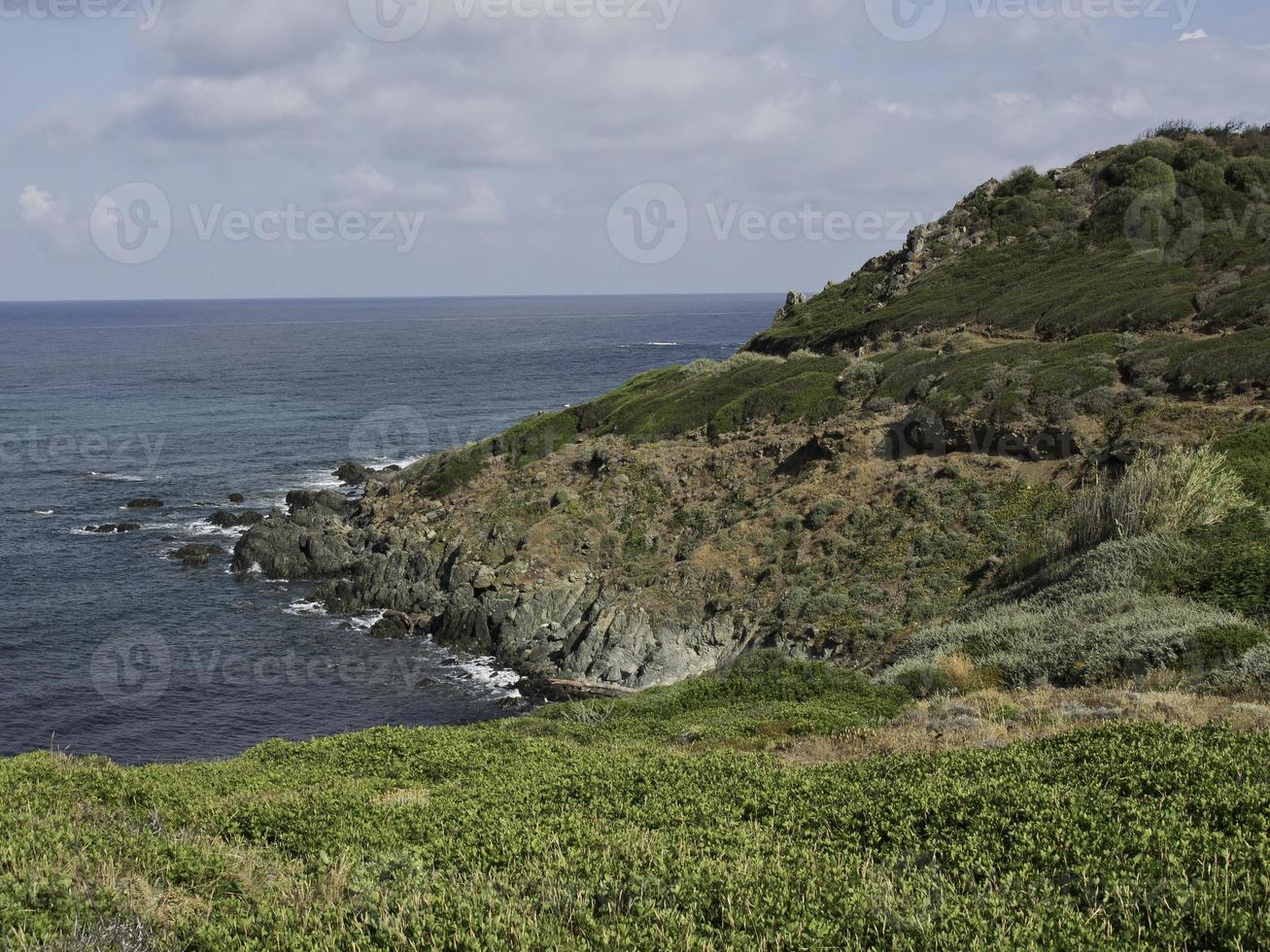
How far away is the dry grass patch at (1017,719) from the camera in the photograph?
36.1 feet

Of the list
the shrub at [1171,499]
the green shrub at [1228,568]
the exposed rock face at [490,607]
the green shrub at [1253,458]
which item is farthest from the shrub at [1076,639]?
the exposed rock face at [490,607]

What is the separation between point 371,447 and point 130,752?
47.9 m

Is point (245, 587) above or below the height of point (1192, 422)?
below

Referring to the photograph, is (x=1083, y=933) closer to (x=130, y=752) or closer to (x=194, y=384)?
(x=130, y=752)

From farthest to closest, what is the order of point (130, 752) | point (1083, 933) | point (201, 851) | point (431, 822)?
point (130, 752), point (431, 822), point (201, 851), point (1083, 933)

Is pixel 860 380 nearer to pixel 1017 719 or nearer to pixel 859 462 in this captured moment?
pixel 859 462

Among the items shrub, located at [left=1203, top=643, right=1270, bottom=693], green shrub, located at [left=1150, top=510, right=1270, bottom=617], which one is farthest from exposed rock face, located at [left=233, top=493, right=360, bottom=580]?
shrub, located at [left=1203, top=643, right=1270, bottom=693]

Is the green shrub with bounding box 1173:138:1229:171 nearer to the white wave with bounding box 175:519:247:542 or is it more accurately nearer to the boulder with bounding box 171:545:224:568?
the white wave with bounding box 175:519:247:542

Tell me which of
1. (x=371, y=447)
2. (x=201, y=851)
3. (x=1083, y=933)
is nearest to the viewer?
(x=1083, y=933)

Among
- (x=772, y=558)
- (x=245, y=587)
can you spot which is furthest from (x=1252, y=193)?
(x=245, y=587)

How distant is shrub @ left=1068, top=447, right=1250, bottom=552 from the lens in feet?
66.1

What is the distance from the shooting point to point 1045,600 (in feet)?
65.9

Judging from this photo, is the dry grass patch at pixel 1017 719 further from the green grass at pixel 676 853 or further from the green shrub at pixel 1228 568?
the green shrub at pixel 1228 568

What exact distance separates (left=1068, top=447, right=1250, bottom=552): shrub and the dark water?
1984 cm
